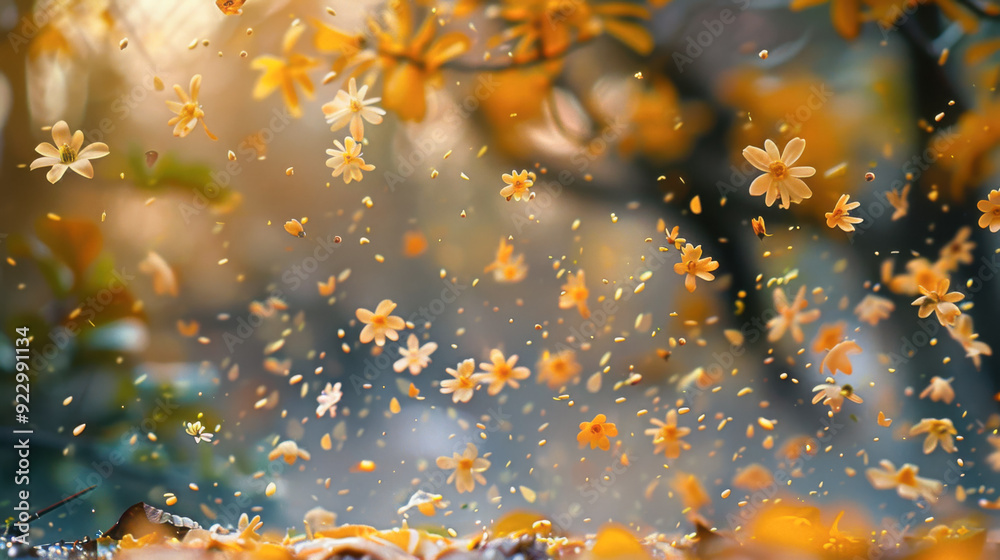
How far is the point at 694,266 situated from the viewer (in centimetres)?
55

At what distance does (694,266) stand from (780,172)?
0.37 ft

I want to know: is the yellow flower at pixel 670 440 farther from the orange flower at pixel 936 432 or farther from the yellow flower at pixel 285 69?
the yellow flower at pixel 285 69

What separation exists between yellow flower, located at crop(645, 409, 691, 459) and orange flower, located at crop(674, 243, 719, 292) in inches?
5.1

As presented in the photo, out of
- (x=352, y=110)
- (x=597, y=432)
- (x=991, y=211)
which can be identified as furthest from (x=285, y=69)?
(x=991, y=211)

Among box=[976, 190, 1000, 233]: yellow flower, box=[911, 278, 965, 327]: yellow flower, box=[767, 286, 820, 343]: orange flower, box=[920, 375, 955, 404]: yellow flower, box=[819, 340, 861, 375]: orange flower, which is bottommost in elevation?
box=[920, 375, 955, 404]: yellow flower

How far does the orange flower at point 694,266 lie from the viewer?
550 mm

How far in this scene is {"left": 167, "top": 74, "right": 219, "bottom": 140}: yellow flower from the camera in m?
0.55

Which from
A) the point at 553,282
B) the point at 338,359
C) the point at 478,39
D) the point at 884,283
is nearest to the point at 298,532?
the point at 338,359

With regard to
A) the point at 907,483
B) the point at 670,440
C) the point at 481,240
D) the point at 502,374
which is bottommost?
the point at 907,483

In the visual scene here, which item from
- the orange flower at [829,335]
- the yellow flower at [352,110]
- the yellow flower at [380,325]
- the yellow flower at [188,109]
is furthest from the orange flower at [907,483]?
the yellow flower at [188,109]

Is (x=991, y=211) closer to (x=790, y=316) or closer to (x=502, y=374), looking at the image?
(x=790, y=316)

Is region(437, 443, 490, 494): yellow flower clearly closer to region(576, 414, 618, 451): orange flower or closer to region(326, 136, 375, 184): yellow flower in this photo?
region(576, 414, 618, 451): orange flower

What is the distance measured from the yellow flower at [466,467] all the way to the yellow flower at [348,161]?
0.90 ft

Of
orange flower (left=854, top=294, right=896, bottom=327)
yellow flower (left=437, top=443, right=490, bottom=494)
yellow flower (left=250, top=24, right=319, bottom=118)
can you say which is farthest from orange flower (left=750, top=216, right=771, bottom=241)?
yellow flower (left=250, top=24, right=319, bottom=118)
